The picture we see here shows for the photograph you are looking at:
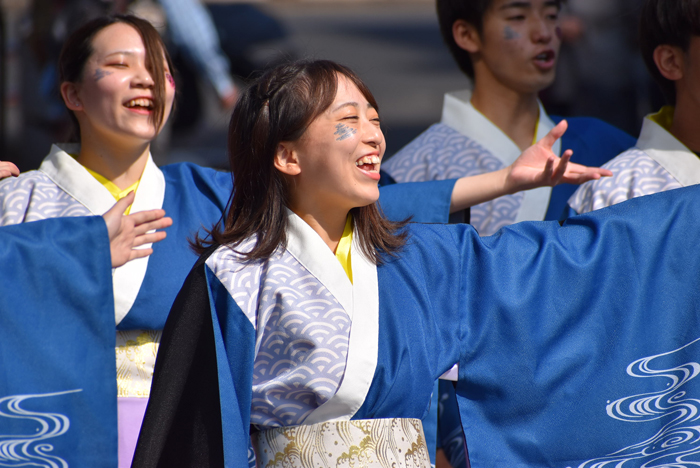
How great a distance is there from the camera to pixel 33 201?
7.13 feet

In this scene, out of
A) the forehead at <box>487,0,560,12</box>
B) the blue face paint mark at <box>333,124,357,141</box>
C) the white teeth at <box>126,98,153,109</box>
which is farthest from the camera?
the forehead at <box>487,0,560,12</box>

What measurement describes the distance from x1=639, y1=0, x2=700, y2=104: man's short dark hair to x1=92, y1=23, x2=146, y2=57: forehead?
4.21 feet

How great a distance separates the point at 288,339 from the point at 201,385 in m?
0.18

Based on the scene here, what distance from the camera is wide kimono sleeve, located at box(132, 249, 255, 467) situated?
1.65 m

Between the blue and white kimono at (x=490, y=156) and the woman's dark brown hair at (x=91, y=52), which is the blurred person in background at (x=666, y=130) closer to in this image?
the blue and white kimono at (x=490, y=156)

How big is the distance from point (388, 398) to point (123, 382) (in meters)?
0.74

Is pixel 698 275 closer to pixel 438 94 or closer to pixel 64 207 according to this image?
pixel 64 207

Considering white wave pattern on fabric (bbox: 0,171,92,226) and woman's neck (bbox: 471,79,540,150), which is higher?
woman's neck (bbox: 471,79,540,150)

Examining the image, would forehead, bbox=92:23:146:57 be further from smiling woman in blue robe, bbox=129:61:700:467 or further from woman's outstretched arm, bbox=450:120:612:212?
woman's outstretched arm, bbox=450:120:612:212

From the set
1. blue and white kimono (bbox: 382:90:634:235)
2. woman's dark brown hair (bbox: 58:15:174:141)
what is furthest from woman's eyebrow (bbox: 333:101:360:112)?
blue and white kimono (bbox: 382:90:634:235)

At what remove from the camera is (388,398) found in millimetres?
1700

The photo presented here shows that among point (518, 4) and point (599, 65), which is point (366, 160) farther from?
point (599, 65)

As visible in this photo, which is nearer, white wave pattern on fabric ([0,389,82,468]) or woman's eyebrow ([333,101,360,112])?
woman's eyebrow ([333,101,360,112])

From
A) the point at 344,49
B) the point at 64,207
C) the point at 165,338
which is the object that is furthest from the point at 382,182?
the point at 344,49
